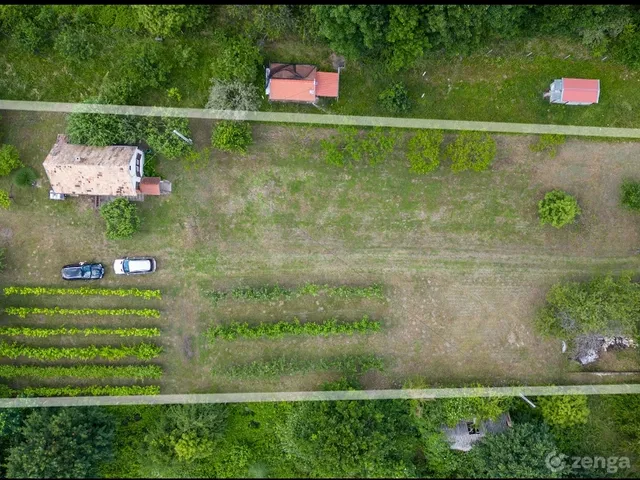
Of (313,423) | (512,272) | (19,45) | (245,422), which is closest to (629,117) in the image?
(512,272)

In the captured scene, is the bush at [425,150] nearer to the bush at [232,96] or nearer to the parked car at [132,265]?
the bush at [232,96]

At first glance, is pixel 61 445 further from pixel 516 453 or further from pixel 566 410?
pixel 566 410

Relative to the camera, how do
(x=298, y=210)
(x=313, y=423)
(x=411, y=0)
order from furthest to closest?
1. (x=298, y=210)
2. (x=313, y=423)
3. (x=411, y=0)

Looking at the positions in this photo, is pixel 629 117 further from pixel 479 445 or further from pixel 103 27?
pixel 103 27

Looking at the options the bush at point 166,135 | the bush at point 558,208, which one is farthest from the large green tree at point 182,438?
the bush at point 558,208

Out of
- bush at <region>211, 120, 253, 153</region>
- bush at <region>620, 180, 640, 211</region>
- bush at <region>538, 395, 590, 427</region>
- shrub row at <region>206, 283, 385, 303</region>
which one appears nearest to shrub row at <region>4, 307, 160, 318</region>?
shrub row at <region>206, 283, 385, 303</region>
